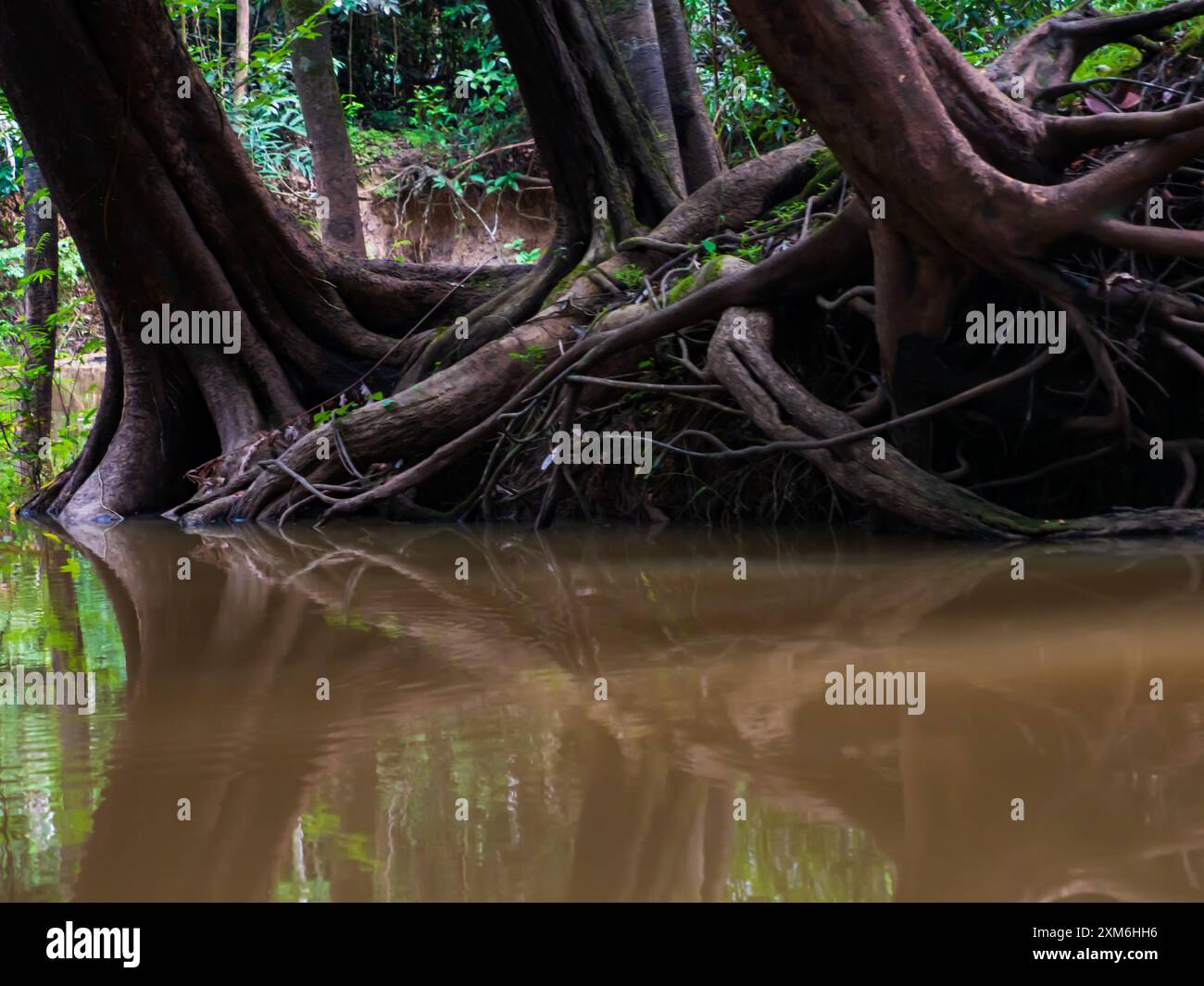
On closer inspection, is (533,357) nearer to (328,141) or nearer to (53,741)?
(328,141)

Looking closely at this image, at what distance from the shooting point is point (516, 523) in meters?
6.05

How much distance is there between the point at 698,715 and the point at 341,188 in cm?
763

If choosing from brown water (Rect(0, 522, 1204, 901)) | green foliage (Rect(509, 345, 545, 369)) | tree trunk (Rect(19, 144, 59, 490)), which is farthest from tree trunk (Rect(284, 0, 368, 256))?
brown water (Rect(0, 522, 1204, 901))

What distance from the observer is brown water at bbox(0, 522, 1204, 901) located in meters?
1.38

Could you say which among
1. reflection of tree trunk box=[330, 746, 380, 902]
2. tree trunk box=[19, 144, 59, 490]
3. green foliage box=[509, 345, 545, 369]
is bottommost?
reflection of tree trunk box=[330, 746, 380, 902]

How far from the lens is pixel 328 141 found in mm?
8859

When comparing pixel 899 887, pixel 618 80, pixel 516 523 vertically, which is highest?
pixel 618 80

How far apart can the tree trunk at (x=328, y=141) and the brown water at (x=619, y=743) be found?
5.81 meters

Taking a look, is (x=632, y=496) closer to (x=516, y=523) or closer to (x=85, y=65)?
(x=516, y=523)

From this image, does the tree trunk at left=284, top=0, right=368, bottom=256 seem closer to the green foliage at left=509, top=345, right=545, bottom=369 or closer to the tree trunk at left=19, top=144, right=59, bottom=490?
the tree trunk at left=19, top=144, right=59, bottom=490

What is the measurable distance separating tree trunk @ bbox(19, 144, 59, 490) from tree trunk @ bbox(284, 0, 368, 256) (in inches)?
70.9

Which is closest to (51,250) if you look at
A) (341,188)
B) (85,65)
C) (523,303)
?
(341,188)

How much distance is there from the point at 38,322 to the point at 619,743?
303 inches

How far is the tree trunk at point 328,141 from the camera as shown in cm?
884
